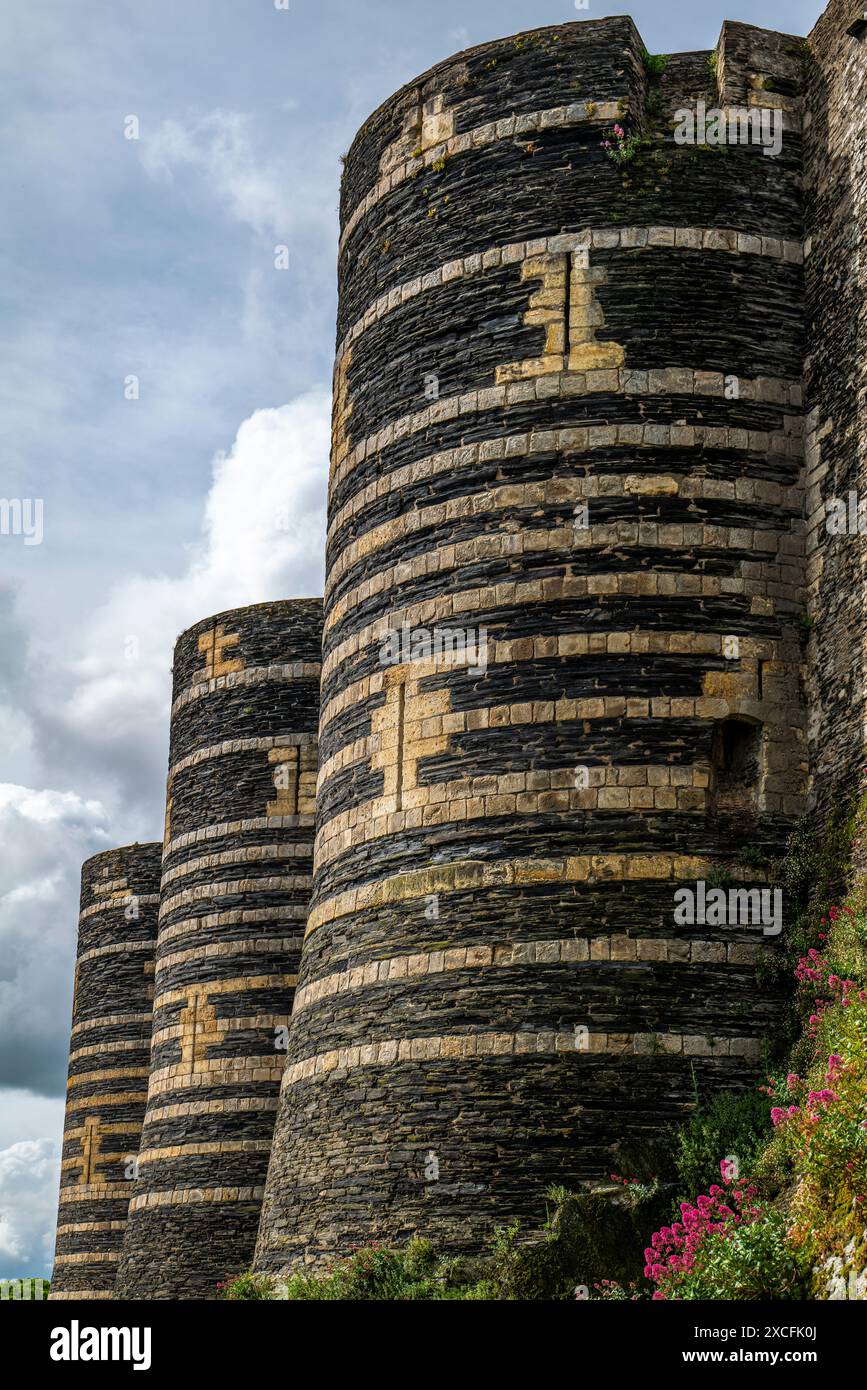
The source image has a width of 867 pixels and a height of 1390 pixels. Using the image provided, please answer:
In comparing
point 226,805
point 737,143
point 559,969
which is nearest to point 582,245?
point 737,143

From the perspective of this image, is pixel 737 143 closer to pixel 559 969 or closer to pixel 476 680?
pixel 476 680

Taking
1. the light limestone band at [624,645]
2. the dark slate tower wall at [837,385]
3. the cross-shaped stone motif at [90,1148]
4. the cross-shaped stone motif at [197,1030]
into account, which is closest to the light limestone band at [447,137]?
the dark slate tower wall at [837,385]

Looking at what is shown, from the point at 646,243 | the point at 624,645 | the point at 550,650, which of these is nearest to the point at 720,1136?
the point at 624,645

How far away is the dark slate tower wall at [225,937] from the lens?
74.4ft

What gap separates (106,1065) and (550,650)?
21.0 meters

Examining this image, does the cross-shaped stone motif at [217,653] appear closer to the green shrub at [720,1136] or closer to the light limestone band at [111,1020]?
the light limestone band at [111,1020]

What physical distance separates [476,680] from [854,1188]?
625cm

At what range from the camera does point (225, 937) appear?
78.8 ft

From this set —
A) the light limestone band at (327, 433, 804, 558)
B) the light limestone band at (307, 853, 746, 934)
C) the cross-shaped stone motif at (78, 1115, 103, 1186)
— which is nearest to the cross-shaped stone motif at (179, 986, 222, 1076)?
the cross-shaped stone motif at (78, 1115, 103, 1186)

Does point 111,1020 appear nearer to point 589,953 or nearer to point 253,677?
point 253,677

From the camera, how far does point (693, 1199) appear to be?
463 inches

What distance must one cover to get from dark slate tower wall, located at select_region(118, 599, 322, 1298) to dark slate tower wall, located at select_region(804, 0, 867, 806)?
37.5 feet

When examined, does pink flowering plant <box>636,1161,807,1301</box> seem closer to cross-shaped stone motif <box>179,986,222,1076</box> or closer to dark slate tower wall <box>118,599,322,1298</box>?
dark slate tower wall <box>118,599,322,1298</box>

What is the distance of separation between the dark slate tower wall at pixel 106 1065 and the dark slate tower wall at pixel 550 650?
16691 millimetres
